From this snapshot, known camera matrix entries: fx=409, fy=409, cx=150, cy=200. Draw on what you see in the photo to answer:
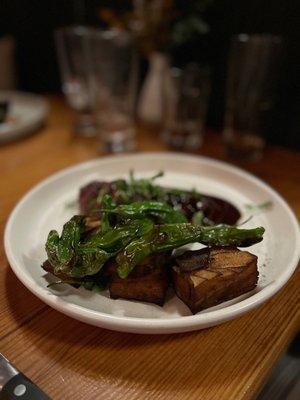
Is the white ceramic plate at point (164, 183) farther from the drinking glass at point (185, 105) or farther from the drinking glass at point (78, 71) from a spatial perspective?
the drinking glass at point (78, 71)

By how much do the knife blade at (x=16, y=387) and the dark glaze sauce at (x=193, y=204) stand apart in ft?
→ 1.36

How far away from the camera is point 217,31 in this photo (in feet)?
4.76

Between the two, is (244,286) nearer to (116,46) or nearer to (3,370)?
(3,370)

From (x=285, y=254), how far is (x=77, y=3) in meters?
1.54

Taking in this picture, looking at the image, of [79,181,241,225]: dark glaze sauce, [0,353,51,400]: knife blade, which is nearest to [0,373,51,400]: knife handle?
[0,353,51,400]: knife blade

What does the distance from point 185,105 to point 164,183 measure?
0.38 metres

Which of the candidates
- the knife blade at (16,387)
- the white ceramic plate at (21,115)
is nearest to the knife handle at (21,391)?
the knife blade at (16,387)

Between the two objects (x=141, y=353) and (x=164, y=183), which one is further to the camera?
(x=164, y=183)

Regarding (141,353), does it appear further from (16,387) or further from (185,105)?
(185,105)

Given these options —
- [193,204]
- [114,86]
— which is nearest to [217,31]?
[114,86]

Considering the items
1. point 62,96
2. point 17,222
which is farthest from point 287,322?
point 62,96

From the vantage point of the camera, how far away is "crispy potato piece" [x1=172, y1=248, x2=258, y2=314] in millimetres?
689

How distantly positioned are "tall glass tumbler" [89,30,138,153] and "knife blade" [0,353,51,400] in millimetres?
946

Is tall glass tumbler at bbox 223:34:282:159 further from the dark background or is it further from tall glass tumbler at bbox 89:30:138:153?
tall glass tumbler at bbox 89:30:138:153
